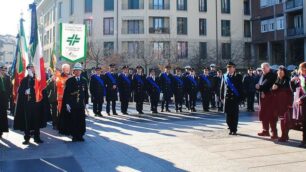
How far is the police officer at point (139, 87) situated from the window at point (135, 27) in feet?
107

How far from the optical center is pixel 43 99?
1115 centimetres

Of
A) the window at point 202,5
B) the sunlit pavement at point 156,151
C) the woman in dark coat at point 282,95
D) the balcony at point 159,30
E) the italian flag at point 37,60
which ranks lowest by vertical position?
the sunlit pavement at point 156,151

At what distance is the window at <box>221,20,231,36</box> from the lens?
177ft

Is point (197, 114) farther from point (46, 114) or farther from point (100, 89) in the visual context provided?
point (46, 114)

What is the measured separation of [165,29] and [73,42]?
34.5 m

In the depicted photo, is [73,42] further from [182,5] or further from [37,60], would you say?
[182,5]

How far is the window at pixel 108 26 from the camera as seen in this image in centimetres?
5106

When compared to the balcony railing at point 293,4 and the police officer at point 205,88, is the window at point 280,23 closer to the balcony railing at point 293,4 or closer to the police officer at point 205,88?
the balcony railing at point 293,4

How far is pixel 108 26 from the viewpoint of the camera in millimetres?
51219

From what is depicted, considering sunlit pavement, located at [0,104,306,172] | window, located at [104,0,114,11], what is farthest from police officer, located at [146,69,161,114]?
window, located at [104,0,114,11]

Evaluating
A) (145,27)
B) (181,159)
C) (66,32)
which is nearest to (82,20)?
(145,27)

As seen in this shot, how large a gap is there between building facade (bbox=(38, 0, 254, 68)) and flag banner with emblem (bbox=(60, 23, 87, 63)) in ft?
97.7

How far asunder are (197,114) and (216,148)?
7.83m

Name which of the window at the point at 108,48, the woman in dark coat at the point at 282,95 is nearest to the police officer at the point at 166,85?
the woman in dark coat at the point at 282,95
